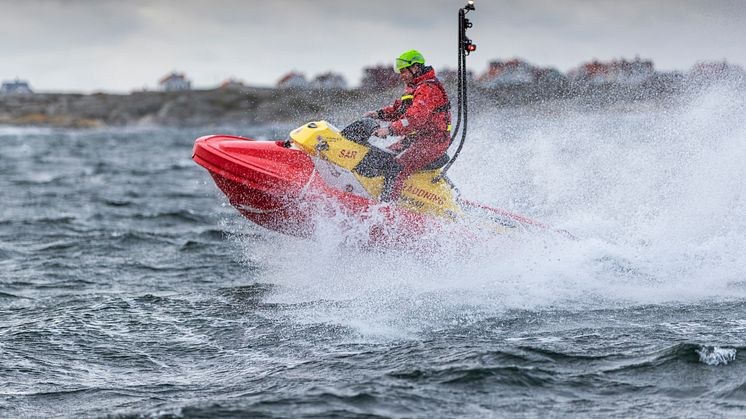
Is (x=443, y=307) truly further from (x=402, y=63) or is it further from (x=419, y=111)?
(x=402, y=63)

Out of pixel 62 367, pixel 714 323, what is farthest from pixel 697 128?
pixel 62 367

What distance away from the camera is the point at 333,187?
423 inches

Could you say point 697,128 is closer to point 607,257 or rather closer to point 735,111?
point 735,111

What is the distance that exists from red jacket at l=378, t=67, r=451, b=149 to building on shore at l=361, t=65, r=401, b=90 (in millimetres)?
12090

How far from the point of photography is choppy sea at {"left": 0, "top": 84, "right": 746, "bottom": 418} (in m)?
7.06

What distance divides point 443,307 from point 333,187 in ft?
6.82

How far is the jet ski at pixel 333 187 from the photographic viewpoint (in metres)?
10.7

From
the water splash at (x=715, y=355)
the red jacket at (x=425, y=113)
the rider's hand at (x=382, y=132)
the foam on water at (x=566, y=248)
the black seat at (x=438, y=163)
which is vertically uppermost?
the red jacket at (x=425, y=113)

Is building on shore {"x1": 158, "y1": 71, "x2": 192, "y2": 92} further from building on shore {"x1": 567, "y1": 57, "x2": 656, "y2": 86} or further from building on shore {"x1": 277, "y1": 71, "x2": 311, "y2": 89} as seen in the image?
building on shore {"x1": 567, "y1": 57, "x2": 656, "y2": 86}

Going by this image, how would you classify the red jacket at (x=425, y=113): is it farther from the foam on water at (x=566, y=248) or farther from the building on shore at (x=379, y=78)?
the building on shore at (x=379, y=78)

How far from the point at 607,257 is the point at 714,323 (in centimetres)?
212

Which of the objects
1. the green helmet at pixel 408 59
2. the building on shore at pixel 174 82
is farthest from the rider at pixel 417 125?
the building on shore at pixel 174 82

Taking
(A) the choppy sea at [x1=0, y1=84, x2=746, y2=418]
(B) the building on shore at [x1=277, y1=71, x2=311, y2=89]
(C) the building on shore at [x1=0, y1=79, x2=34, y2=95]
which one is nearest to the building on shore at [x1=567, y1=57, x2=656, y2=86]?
(A) the choppy sea at [x1=0, y1=84, x2=746, y2=418]

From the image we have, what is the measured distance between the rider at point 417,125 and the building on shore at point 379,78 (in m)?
12.1
